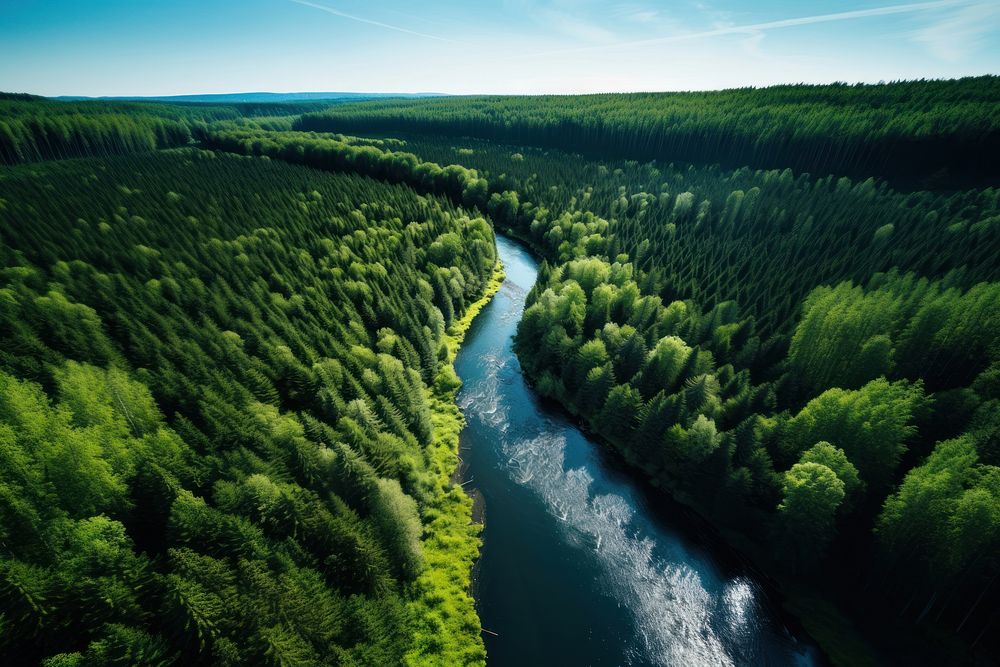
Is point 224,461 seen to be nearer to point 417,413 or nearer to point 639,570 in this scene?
point 417,413

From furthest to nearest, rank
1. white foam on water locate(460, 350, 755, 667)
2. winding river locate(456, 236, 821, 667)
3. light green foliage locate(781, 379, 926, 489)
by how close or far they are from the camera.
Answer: light green foliage locate(781, 379, 926, 489), white foam on water locate(460, 350, 755, 667), winding river locate(456, 236, 821, 667)

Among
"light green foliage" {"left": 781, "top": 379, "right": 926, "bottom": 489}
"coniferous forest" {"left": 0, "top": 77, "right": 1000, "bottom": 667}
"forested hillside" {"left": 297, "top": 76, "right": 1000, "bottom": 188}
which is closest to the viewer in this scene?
"coniferous forest" {"left": 0, "top": 77, "right": 1000, "bottom": 667}

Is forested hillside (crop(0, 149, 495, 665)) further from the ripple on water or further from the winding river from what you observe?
the ripple on water

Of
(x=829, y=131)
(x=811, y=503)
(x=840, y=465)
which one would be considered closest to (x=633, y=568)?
(x=811, y=503)

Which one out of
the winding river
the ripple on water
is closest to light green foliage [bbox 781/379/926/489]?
the winding river

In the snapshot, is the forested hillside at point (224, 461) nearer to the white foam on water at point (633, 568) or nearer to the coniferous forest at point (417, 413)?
the coniferous forest at point (417, 413)

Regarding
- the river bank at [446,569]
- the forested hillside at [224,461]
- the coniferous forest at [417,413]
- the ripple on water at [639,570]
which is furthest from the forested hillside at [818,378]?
the forested hillside at [224,461]
